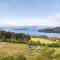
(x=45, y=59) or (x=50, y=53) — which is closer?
(x=45, y=59)

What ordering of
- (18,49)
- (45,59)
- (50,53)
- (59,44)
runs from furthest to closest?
(59,44) < (18,49) < (50,53) < (45,59)

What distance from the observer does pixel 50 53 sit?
8.42 meters

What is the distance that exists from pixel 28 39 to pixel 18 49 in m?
1.49

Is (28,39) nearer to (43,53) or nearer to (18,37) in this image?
(18,37)

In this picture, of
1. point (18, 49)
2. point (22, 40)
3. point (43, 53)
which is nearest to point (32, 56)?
point (43, 53)

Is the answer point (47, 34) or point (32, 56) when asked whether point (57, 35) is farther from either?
point (32, 56)

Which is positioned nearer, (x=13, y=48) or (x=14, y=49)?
(x=14, y=49)

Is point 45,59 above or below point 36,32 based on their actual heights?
below

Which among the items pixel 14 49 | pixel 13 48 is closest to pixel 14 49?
pixel 14 49

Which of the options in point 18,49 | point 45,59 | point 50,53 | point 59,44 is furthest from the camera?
point 59,44

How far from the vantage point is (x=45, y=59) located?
7906 millimetres

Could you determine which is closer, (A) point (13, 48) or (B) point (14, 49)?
(B) point (14, 49)

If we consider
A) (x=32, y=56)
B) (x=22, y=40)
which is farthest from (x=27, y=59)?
(x=22, y=40)

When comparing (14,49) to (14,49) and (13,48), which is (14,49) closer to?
(14,49)
